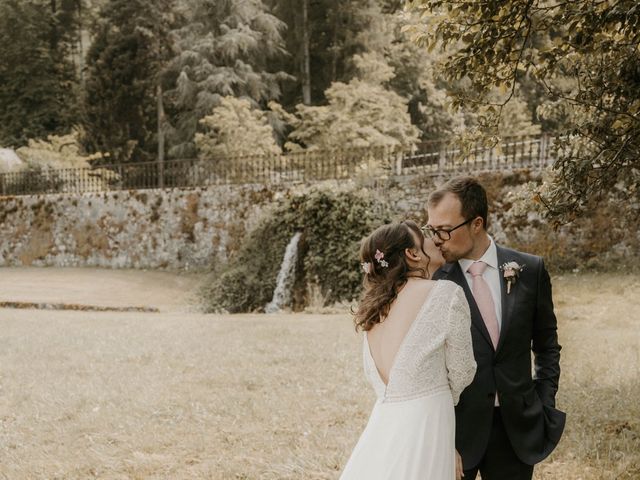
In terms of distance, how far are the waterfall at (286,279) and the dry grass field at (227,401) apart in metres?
4.88

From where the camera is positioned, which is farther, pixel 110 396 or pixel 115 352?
Result: pixel 115 352

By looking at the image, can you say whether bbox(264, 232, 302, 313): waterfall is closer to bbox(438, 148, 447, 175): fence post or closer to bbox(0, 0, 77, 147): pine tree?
bbox(438, 148, 447, 175): fence post

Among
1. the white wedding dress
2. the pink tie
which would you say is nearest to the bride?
the white wedding dress

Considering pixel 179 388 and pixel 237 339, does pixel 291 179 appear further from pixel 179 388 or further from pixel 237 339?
pixel 179 388

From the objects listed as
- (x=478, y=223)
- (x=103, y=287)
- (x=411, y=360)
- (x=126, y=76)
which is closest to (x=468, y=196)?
(x=478, y=223)

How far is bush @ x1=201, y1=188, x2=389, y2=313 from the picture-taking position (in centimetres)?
1586

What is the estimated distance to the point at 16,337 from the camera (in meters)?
10.9

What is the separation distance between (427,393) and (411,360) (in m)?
0.17

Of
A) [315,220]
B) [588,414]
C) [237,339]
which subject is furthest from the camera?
[315,220]

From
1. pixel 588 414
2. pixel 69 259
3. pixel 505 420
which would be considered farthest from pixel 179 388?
pixel 69 259

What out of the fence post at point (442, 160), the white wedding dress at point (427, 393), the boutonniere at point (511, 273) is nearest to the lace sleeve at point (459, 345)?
the white wedding dress at point (427, 393)

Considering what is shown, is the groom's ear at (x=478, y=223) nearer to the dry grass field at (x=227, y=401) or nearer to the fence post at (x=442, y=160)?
the dry grass field at (x=227, y=401)

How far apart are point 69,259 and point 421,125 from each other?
19138 millimetres

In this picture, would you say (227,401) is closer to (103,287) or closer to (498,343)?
(498,343)
